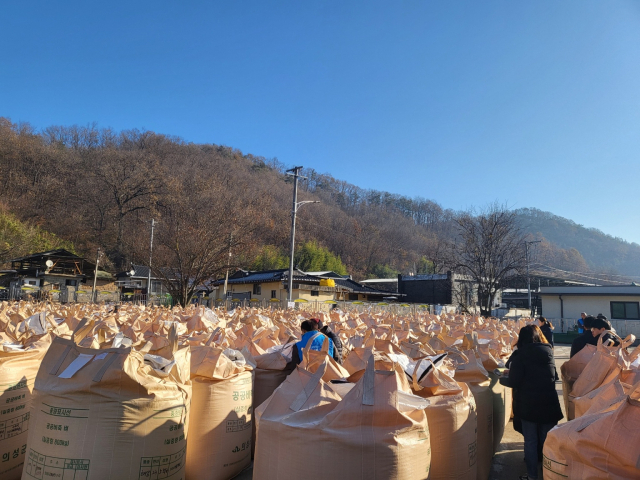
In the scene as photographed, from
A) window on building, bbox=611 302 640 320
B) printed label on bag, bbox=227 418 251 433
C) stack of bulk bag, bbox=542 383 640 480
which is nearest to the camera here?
stack of bulk bag, bbox=542 383 640 480

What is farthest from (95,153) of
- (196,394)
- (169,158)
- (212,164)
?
(196,394)

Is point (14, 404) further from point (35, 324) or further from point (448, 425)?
point (448, 425)

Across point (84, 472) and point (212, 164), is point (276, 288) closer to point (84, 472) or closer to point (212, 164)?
point (84, 472)

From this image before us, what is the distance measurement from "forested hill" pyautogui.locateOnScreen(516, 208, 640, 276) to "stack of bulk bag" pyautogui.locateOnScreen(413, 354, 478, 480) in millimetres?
119378

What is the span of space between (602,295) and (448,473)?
26.4 meters

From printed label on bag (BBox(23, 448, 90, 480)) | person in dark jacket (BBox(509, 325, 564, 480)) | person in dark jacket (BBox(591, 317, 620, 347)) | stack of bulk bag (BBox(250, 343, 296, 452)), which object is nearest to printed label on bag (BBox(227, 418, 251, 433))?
stack of bulk bag (BBox(250, 343, 296, 452))

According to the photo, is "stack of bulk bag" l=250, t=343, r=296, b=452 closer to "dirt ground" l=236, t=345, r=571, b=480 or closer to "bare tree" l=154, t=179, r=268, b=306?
"dirt ground" l=236, t=345, r=571, b=480

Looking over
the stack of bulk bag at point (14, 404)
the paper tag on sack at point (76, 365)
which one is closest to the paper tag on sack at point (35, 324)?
the stack of bulk bag at point (14, 404)

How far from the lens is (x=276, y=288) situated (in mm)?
31031

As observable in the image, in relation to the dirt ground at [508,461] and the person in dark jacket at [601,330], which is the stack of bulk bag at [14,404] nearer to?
the dirt ground at [508,461]

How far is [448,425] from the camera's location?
2926 mm

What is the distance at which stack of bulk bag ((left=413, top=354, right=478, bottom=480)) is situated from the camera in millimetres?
2912

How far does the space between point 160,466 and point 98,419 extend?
48 cm

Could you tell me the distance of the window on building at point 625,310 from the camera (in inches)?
947
